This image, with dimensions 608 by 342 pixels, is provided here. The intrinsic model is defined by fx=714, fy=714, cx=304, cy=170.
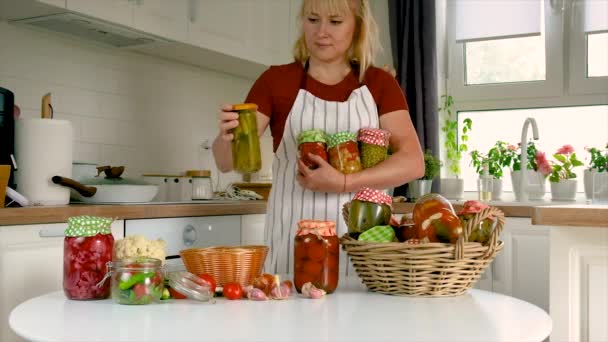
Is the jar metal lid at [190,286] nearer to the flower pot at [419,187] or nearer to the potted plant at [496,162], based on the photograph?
the flower pot at [419,187]

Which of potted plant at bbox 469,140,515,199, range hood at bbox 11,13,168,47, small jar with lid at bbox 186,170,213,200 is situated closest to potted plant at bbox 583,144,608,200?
potted plant at bbox 469,140,515,199

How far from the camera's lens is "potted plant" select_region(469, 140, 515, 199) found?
380cm

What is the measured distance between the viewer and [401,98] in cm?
199

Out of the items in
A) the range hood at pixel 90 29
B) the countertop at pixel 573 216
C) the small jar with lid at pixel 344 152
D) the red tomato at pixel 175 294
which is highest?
the range hood at pixel 90 29

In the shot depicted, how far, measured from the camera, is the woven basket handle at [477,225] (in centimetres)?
117

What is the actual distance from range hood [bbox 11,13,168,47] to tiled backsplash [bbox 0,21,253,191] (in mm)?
59

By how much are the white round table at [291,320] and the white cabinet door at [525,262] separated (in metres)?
1.90

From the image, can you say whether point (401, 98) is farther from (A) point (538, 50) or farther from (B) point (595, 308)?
(A) point (538, 50)

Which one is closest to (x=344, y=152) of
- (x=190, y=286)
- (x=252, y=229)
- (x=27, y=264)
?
(x=190, y=286)

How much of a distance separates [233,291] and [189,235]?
144cm

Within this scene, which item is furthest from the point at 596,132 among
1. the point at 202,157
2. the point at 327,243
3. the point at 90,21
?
the point at 327,243

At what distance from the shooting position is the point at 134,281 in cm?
112

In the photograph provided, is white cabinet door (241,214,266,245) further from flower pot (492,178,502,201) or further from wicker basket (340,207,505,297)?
wicker basket (340,207,505,297)

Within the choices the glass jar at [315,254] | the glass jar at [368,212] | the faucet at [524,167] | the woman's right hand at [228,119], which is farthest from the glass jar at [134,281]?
the faucet at [524,167]
